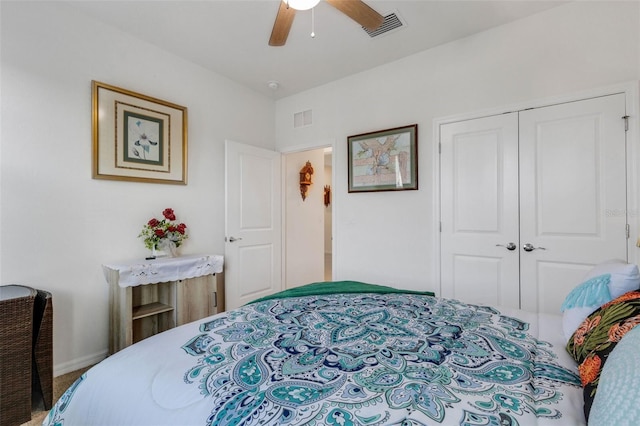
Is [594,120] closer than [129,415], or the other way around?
[129,415]

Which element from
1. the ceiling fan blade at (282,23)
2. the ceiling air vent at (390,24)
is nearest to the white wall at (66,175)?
the ceiling fan blade at (282,23)

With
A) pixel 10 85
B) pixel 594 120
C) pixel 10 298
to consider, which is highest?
pixel 10 85

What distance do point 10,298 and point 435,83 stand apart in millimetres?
3579

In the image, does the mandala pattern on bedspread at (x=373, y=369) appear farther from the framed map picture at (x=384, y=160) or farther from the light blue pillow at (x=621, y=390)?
the framed map picture at (x=384, y=160)

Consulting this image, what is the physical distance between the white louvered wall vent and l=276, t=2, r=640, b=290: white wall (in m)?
0.07

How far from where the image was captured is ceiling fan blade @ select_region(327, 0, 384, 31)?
1696mm

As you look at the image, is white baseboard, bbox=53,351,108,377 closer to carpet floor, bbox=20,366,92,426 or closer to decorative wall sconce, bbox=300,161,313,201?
carpet floor, bbox=20,366,92,426

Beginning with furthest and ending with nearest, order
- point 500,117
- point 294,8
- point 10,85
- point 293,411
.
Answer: point 500,117
point 10,85
point 294,8
point 293,411

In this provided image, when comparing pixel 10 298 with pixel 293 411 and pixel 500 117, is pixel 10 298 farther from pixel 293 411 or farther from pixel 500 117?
pixel 500 117

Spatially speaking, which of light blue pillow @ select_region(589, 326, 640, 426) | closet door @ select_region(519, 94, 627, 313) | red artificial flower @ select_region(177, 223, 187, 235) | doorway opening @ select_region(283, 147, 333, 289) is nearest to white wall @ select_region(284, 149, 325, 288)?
doorway opening @ select_region(283, 147, 333, 289)

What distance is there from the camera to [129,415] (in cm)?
86

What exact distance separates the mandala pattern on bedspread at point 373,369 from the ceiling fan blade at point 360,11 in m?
1.70

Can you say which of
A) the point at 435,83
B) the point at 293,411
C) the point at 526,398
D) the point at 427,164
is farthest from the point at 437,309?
the point at 435,83

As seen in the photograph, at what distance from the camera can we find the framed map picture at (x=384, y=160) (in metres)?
3.02
